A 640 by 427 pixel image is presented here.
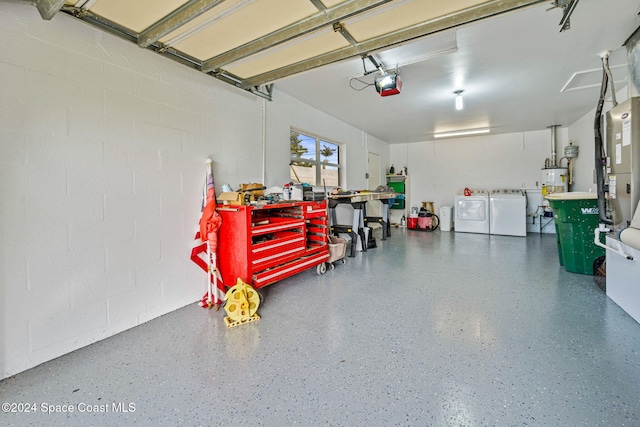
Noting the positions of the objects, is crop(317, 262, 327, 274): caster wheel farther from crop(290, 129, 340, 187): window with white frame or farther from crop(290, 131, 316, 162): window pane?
crop(290, 131, 316, 162): window pane

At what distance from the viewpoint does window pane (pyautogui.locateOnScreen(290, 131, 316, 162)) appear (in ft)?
14.6

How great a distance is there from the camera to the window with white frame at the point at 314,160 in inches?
176

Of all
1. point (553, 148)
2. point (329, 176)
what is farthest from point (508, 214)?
point (329, 176)

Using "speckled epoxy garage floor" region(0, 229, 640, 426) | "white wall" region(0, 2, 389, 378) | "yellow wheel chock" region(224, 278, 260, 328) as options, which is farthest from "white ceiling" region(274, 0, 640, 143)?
"yellow wheel chock" region(224, 278, 260, 328)

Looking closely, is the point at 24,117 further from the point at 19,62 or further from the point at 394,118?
the point at 394,118

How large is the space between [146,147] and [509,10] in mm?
2786

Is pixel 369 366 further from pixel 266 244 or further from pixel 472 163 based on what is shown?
pixel 472 163

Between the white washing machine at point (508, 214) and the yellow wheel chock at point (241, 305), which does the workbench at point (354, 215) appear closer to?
the yellow wheel chock at point (241, 305)

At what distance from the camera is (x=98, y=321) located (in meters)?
1.98

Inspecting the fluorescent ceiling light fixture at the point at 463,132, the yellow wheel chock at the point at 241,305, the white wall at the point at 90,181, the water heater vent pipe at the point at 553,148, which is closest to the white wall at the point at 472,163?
the water heater vent pipe at the point at 553,148

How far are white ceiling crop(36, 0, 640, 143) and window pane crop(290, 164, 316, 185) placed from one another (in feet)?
3.61

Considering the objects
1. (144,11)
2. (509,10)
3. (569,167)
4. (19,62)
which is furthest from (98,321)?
(569,167)

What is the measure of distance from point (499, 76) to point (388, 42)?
7.01ft

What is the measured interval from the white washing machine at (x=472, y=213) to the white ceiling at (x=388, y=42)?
258cm
